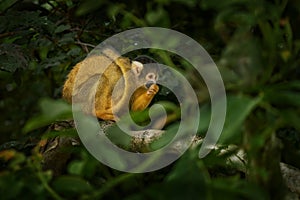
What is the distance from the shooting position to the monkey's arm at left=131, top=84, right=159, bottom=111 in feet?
5.68

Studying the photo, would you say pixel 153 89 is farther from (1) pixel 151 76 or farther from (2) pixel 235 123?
(2) pixel 235 123

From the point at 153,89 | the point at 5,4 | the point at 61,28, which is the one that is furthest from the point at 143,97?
the point at 5,4

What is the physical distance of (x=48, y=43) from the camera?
1676 millimetres

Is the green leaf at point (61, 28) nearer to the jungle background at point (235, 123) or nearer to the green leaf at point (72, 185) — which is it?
the jungle background at point (235, 123)

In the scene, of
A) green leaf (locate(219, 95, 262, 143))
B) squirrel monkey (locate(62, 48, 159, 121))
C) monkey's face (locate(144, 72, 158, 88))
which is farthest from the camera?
squirrel monkey (locate(62, 48, 159, 121))

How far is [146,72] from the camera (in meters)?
1.74

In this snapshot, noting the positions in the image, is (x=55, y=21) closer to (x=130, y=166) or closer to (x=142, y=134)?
(x=142, y=134)

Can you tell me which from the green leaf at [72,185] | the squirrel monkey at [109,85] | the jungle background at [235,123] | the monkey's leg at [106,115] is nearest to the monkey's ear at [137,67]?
the squirrel monkey at [109,85]

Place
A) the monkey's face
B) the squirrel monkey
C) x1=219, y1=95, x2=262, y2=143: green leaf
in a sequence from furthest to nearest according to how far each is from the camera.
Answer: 1. the squirrel monkey
2. the monkey's face
3. x1=219, y1=95, x2=262, y2=143: green leaf

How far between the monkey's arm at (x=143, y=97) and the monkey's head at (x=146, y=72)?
2 centimetres

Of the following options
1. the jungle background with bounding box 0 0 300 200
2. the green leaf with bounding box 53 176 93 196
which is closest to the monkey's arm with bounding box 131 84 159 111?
the jungle background with bounding box 0 0 300 200

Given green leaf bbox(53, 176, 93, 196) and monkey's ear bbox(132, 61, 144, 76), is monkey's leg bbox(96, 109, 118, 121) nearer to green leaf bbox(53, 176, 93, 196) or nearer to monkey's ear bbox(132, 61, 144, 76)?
monkey's ear bbox(132, 61, 144, 76)

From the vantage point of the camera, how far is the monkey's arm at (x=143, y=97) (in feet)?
5.68

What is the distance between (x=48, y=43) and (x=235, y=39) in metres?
1.17
